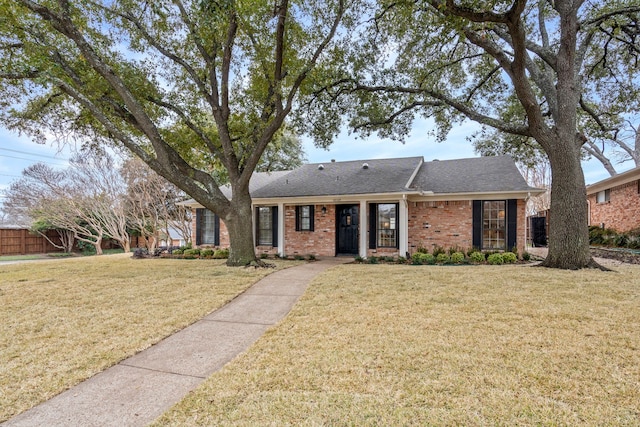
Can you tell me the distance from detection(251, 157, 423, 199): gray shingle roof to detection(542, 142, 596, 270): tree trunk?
13.8 ft

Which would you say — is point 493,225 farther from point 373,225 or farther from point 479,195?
point 373,225

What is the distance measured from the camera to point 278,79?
30.6 feet

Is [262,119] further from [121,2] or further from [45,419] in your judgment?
[45,419]

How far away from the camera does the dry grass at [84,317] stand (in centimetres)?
319

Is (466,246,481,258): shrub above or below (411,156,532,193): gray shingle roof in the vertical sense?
below

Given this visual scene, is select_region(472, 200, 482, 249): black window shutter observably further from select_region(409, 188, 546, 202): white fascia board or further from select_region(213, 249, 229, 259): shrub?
select_region(213, 249, 229, 259): shrub

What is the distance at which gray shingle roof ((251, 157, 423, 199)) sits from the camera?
12.0 meters

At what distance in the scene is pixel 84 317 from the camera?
16.2 ft

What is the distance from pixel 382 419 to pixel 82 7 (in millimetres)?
12235

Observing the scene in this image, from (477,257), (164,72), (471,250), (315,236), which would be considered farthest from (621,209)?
(164,72)

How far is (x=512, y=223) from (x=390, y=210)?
13.4ft

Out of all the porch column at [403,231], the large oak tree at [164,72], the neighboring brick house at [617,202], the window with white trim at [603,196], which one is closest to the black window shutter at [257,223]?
the large oak tree at [164,72]

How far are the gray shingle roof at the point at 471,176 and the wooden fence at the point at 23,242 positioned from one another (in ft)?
75.0

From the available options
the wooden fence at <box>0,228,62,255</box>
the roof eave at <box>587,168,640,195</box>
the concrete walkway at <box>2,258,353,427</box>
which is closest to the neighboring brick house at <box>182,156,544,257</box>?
the roof eave at <box>587,168,640,195</box>
